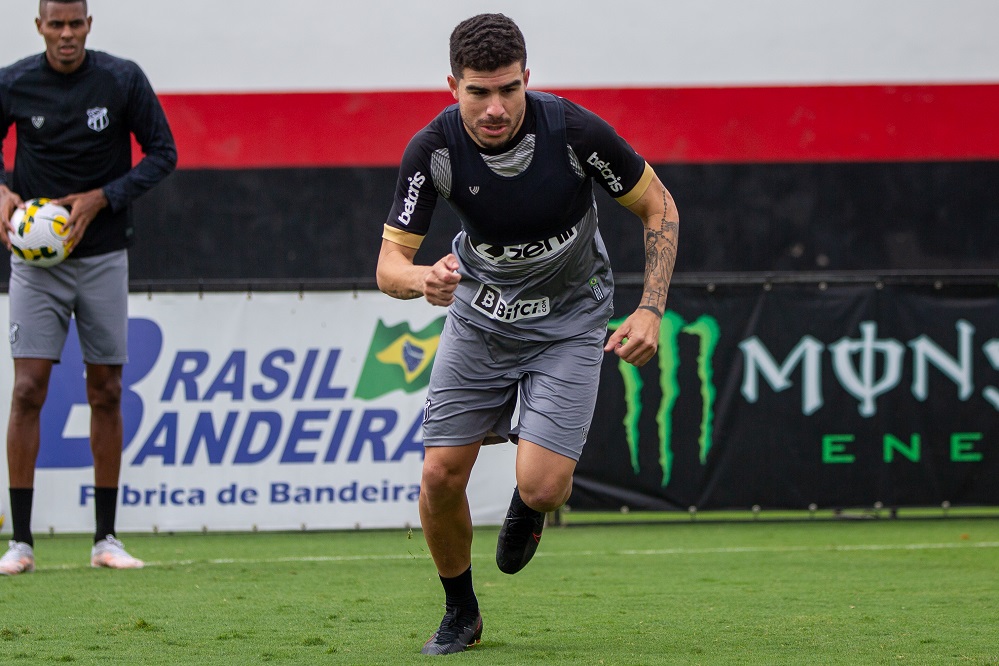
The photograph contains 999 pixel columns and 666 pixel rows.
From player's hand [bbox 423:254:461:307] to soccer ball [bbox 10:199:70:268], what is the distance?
278 centimetres

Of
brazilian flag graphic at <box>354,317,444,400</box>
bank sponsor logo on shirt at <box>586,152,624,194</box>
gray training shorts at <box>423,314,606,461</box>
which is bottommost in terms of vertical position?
brazilian flag graphic at <box>354,317,444,400</box>

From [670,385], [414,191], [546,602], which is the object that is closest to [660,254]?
[414,191]

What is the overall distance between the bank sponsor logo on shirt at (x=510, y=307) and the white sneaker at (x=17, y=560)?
2706 mm

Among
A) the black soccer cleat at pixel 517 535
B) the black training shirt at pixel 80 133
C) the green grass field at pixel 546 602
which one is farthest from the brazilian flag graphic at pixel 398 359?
the black soccer cleat at pixel 517 535

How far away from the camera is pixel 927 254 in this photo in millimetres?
10992

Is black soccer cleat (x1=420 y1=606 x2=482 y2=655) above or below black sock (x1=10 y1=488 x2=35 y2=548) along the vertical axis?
above

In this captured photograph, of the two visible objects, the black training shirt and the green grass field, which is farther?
the black training shirt

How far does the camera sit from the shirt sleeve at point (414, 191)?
407cm

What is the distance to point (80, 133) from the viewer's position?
5.91 m

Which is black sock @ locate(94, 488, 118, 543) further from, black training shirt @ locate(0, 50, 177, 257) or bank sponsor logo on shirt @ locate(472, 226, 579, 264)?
bank sponsor logo on shirt @ locate(472, 226, 579, 264)

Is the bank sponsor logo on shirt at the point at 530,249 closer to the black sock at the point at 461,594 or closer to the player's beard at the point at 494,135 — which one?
the player's beard at the point at 494,135

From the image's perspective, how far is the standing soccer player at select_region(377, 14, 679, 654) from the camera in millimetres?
3951

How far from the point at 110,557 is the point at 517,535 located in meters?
2.41

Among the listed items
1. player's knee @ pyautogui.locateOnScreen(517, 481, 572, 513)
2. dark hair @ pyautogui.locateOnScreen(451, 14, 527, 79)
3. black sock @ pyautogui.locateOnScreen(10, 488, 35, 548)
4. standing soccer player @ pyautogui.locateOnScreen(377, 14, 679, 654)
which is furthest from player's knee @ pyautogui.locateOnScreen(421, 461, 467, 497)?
black sock @ pyautogui.locateOnScreen(10, 488, 35, 548)
